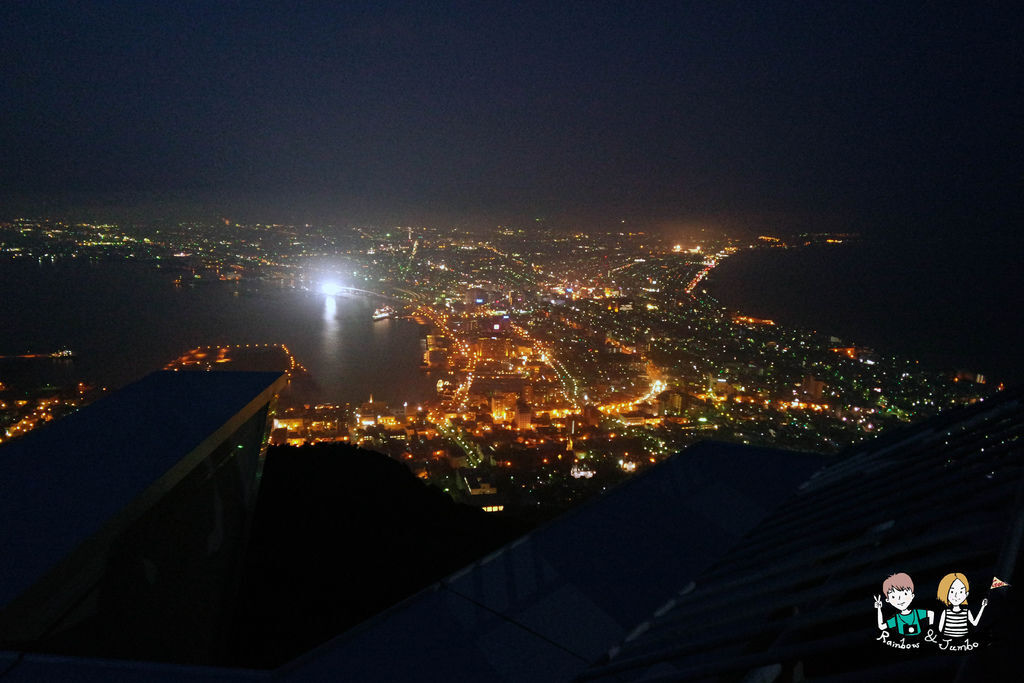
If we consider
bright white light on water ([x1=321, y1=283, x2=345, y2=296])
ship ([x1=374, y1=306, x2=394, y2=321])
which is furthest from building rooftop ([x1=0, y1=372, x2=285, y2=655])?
bright white light on water ([x1=321, y1=283, x2=345, y2=296])

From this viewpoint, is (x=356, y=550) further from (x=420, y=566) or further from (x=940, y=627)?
(x=940, y=627)

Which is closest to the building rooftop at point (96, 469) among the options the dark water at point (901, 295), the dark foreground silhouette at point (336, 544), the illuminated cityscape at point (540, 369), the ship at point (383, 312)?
the dark foreground silhouette at point (336, 544)

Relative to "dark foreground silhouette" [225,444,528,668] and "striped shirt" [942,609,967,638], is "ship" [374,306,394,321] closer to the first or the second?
"dark foreground silhouette" [225,444,528,668]

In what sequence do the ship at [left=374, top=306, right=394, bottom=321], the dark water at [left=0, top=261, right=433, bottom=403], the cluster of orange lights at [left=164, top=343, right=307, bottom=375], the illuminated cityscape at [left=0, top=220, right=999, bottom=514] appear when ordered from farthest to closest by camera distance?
the ship at [left=374, top=306, right=394, bottom=321] < the dark water at [left=0, top=261, right=433, bottom=403] < the cluster of orange lights at [left=164, top=343, right=307, bottom=375] < the illuminated cityscape at [left=0, top=220, right=999, bottom=514]

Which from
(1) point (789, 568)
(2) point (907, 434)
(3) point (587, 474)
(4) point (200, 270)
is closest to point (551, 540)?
(1) point (789, 568)

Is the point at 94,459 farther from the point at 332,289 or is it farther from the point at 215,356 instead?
the point at 332,289

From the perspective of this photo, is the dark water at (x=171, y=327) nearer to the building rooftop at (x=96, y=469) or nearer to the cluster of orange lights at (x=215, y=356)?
the cluster of orange lights at (x=215, y=356)
